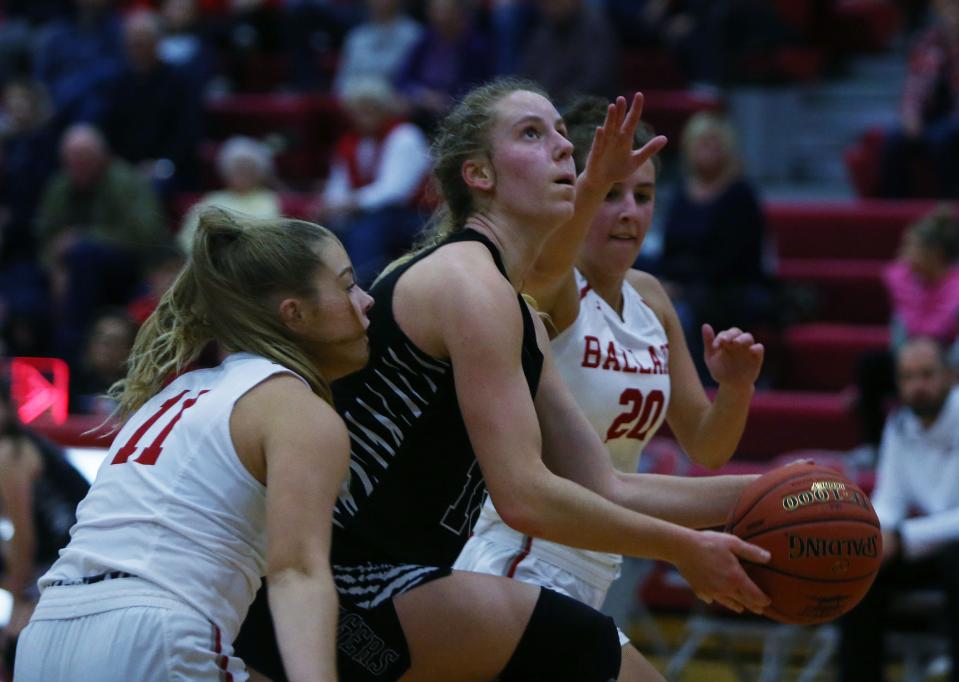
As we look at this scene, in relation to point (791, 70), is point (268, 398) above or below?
above

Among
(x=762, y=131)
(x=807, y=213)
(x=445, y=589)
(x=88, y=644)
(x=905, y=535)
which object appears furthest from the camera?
(x=762, y=131)

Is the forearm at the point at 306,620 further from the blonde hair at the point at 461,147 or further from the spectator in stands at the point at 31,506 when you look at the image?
the spectator in stands at the point at 31,506

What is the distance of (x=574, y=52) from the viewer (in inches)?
360

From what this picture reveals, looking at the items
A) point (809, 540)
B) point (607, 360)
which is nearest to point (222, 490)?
point (809, 540)

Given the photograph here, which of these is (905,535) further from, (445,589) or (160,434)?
(160,434)

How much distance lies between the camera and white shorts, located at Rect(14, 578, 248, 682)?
2.61 meters

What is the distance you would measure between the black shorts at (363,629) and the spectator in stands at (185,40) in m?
7.93

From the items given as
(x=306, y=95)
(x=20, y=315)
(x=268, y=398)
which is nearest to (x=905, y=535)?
(x=268, y=398)

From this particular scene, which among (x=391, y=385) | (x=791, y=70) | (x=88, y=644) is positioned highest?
(x=391, y=385)

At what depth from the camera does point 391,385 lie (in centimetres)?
312

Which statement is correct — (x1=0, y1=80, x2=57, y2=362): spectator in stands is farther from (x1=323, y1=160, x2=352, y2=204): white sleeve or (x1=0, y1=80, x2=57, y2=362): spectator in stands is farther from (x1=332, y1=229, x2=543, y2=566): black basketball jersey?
(x1=332, y1=229, x2=543, y2=566): black basketball jersey

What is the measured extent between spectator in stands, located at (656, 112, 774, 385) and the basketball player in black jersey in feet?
14.5

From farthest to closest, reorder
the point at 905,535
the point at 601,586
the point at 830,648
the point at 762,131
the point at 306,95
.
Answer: the point at 306,95, the point at 762,131, the point at 830,648, the point at 905,535, the point at 601,586

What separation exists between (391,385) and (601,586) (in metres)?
0.88
